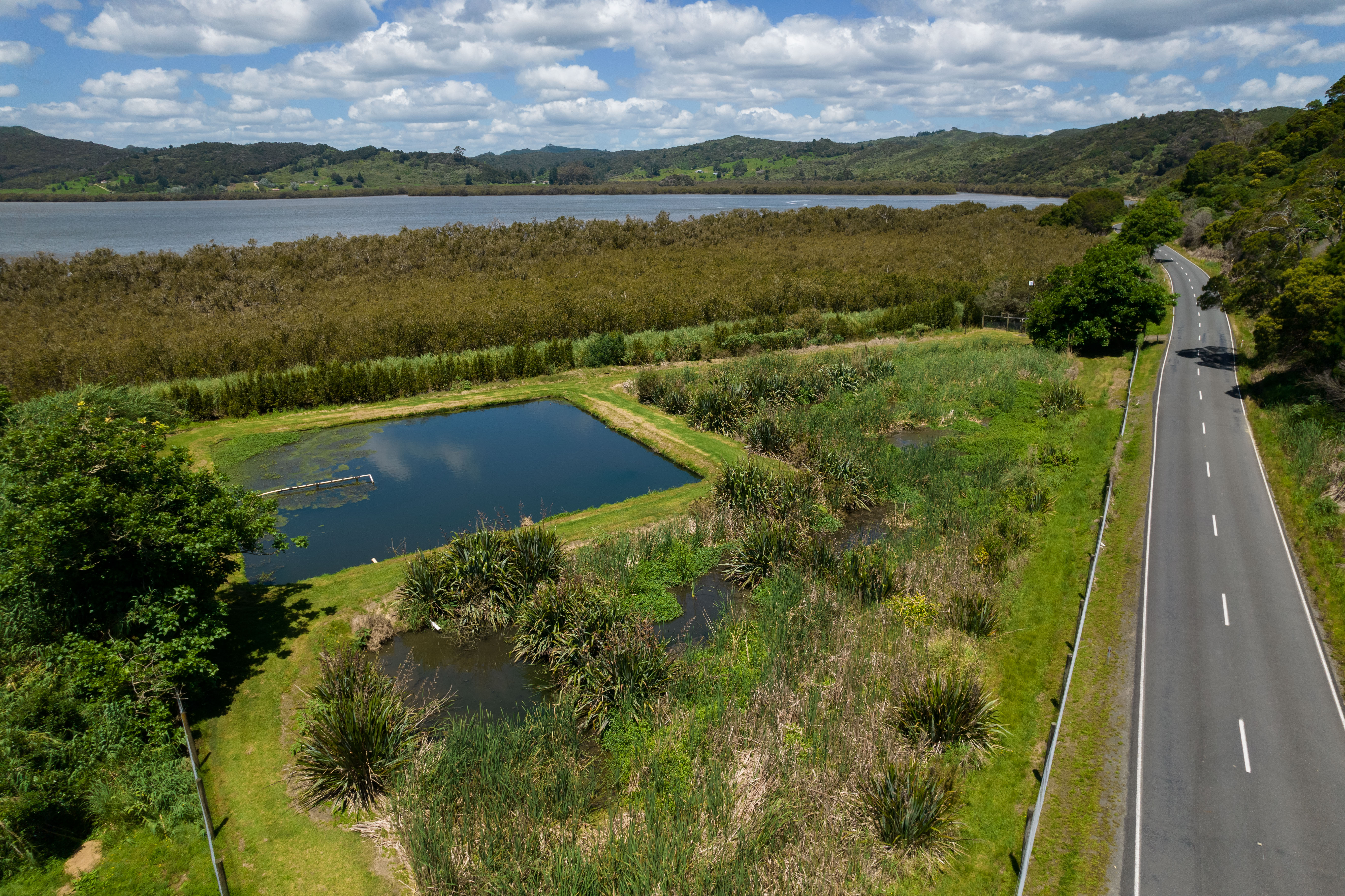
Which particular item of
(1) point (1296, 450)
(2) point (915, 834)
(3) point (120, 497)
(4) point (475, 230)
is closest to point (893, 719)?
(2) point (915, 834)

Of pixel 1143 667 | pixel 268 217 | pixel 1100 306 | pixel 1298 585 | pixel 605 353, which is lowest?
pixel 1143 667

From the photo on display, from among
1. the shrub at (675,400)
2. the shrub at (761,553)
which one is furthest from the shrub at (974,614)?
the shrub at (675,400)

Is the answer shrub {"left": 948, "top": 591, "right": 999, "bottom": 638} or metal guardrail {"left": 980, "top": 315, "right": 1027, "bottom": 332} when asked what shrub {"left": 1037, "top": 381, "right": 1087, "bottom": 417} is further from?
shrub {"left": 948, "top": 591, "right": 999, "bottom": 638}

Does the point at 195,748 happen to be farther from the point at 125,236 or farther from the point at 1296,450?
the point at 125,236

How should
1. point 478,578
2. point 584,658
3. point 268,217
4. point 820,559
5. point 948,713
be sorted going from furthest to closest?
point 268,217
point 820,559
point 478,578
point 584,658
point 948,713

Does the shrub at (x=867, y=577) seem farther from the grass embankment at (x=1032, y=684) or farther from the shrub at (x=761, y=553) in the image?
the grass embankment at (x=1032, y=684)

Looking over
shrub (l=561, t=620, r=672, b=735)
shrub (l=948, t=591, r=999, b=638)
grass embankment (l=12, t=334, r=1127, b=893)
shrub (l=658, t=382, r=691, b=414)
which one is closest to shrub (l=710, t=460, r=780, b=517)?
grass embankment (l=12, t=334, r=1127, b=893)

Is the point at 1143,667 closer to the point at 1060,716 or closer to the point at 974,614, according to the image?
the point at 974,614

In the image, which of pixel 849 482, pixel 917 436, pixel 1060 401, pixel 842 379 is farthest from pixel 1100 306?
pixel 849 482
